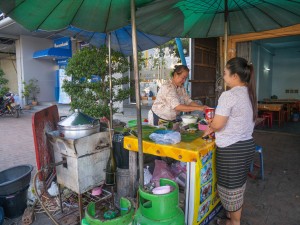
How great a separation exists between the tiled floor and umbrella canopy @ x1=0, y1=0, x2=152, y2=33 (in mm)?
2272

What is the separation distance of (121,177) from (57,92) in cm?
1230

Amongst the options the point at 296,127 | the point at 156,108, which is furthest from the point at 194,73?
the point at 156,108

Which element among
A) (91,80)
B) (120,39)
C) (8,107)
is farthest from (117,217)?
(8,107)

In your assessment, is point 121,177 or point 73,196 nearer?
point 121,177

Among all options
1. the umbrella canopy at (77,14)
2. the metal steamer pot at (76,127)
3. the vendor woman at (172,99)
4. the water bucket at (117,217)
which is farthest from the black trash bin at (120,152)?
the umbrella canopy at (77,14)

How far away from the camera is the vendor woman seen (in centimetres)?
328

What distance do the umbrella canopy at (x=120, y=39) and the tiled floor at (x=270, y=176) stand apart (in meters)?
2.77

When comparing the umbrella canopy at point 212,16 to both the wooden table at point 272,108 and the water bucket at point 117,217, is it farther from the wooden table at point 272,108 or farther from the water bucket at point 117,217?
the wooden table at point 272,108

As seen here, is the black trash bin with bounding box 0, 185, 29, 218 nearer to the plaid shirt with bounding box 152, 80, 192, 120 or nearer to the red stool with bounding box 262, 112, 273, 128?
the plaid shirt with bounding box 152, 80, 192, 120

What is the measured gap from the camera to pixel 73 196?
321 centimetres

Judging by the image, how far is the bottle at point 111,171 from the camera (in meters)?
2.76

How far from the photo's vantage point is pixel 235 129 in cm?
215

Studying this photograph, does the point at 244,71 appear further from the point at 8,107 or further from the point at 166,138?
the point at 8,107

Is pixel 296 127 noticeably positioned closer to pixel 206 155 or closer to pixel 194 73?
pixel 194 73
